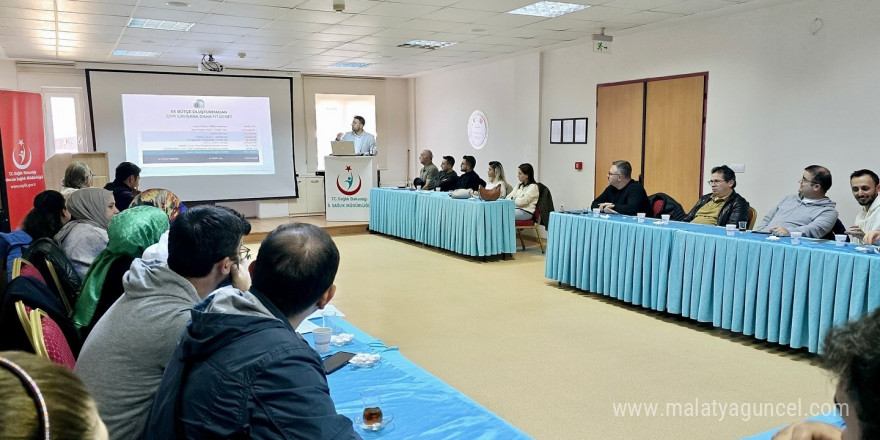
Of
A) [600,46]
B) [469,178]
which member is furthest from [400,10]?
[469,178]

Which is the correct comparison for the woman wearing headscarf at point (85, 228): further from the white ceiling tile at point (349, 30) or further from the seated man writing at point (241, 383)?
the white ceiling tile at point (349, 30)

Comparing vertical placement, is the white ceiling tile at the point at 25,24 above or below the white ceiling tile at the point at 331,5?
below

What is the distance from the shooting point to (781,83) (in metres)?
5.44

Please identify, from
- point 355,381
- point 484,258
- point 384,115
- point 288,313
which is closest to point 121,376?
point 288,313

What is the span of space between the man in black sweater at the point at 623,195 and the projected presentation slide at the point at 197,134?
21.7 ft

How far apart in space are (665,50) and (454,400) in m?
5.85

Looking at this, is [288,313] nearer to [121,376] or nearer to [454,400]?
[121,376]

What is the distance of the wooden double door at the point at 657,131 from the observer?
20.7ft

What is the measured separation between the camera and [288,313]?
4.40 feet

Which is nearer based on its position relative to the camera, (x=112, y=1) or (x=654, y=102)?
(x=112, y=1)

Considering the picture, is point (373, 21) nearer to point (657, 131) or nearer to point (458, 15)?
point (458, 15)

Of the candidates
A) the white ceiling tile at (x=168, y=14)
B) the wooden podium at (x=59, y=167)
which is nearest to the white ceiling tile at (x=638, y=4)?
the white ceiling tile at (x=168, y=14)

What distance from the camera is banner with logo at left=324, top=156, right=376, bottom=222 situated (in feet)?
30.1

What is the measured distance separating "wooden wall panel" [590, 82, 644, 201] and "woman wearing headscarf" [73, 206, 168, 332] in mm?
5879
